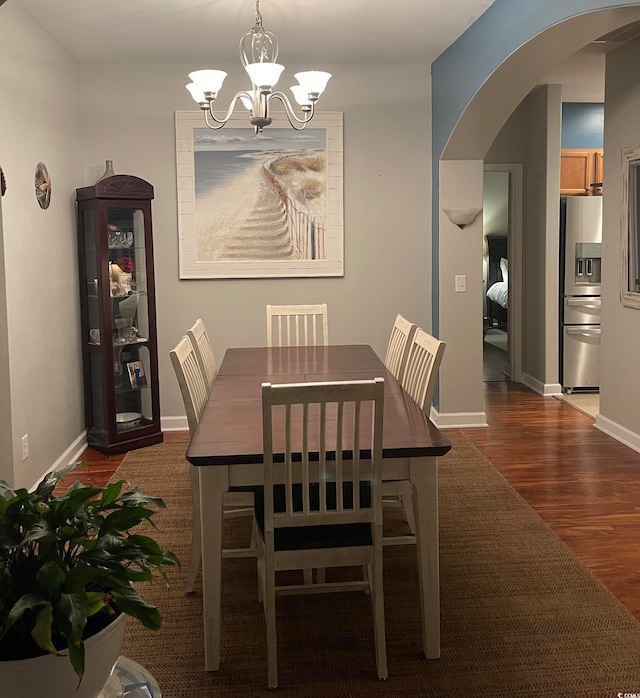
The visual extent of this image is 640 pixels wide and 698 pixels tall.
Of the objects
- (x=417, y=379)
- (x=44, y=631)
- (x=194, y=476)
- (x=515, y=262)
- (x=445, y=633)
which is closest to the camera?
(x=44, y=631)

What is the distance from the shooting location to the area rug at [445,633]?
240 centimetres

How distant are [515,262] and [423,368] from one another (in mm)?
4335

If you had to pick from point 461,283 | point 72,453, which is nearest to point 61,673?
point 72,453

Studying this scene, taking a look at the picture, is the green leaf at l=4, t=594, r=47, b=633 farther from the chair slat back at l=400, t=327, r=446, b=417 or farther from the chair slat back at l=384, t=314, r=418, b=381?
the chair slat back at l=384, t=314, r=418, b=381

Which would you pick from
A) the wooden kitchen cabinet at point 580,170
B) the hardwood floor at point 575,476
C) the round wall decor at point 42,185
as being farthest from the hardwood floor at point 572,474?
the wooden kitchen cabinet at point 580,170

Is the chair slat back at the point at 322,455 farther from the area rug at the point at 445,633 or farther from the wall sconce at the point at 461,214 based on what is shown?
the wall sconce at the point at 461,214

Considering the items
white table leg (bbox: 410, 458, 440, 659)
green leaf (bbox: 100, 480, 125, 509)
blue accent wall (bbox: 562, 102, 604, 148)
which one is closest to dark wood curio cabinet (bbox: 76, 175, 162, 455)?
white table leg (bbox: 410, 458, 440, 659)

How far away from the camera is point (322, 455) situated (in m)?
2.35

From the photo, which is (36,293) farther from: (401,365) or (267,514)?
(267,514)

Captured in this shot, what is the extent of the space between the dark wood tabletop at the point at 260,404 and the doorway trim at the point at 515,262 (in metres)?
3.19

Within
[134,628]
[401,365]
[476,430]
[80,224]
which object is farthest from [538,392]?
[134,628]

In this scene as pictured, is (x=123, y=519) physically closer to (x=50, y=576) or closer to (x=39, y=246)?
(x=50, y=576)

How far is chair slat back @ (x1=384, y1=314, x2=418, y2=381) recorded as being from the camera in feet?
12.1

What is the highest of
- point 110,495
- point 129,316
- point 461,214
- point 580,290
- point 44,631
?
point 461,214
